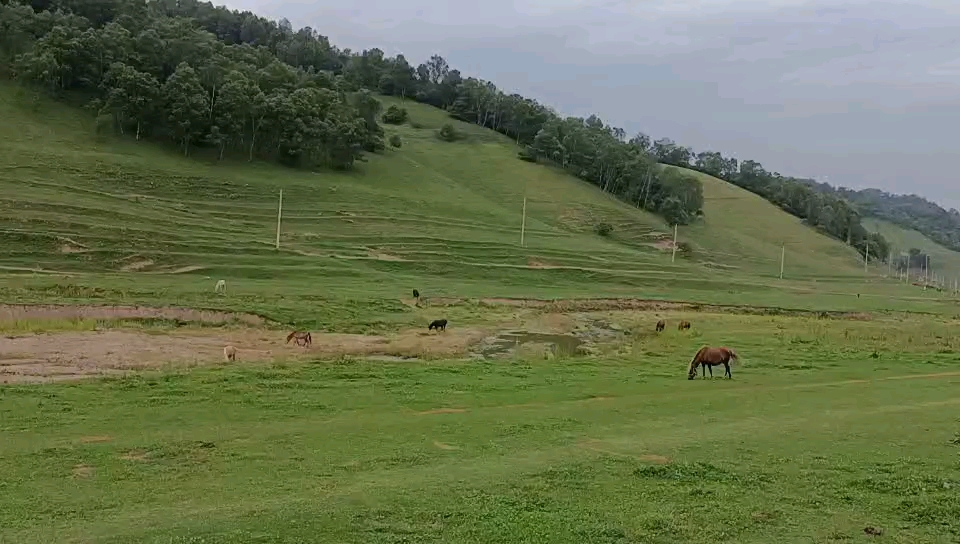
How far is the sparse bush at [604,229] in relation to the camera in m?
103

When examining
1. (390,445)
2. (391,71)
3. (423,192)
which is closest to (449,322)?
(390,445)

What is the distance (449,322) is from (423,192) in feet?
189

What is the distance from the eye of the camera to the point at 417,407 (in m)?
18.2

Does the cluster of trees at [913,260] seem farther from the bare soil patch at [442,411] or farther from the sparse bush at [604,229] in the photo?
the bare soil patch at [442,411]

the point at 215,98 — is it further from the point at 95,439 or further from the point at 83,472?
the point at 83,472

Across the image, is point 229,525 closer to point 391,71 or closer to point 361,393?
point 361,393

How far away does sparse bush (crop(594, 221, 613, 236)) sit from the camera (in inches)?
4053

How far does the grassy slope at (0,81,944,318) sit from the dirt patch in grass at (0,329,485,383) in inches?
217

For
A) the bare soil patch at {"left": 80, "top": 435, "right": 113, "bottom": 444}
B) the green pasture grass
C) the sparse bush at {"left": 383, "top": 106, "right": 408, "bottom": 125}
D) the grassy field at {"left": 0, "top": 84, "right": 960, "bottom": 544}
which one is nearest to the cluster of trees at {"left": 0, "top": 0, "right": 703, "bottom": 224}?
the grassy field at {"left": 0, "top": 84, "right": 960, "bottom": 544}

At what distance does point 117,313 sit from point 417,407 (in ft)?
69.7

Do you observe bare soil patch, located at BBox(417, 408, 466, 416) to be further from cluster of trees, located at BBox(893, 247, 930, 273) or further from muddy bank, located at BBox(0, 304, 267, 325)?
cluster of trees, located at BBox(893, 247, 930, 273)

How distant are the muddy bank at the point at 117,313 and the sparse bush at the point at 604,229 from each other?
72559mm

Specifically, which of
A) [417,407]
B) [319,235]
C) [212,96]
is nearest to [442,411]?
[417,407]

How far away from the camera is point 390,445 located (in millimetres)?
13797
